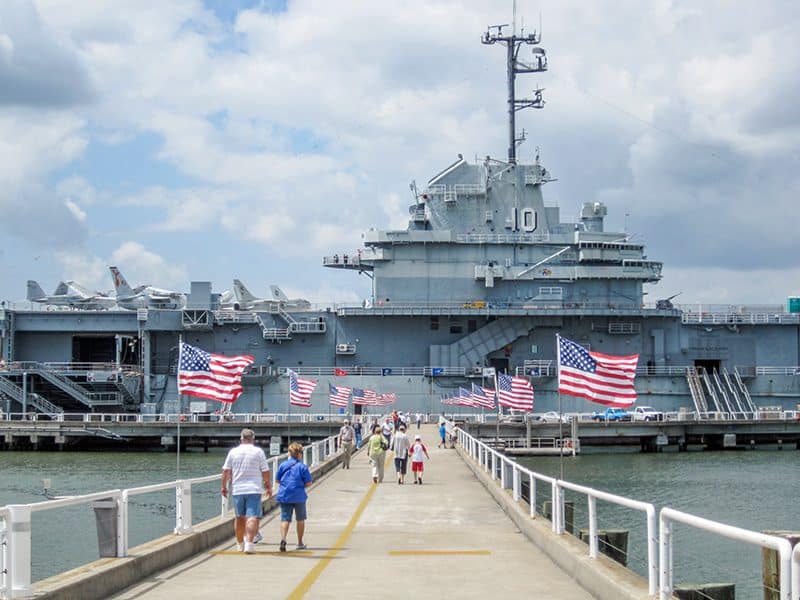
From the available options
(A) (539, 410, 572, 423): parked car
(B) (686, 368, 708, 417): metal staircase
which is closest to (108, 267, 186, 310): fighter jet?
(A) (539, 410, 572, 423): parked car

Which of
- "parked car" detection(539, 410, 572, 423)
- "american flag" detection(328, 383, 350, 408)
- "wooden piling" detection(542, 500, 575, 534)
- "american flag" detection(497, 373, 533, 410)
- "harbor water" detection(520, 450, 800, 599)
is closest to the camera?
"wooden piling" detection(542, 500, 575, 534)

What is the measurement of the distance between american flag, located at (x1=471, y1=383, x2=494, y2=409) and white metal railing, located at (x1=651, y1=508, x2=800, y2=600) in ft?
138

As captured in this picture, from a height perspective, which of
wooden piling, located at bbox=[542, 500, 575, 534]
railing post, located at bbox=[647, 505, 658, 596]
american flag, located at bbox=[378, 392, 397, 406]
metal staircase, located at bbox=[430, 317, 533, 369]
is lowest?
wooden piling, located at bbox=[542, 500, 575, 534]

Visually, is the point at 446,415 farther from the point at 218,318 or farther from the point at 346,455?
the point at 346,455

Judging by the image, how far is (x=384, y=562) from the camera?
14.0 meters

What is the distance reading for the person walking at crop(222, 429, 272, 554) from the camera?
48.2 feet

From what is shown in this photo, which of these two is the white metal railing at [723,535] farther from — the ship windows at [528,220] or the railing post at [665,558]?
the ship windows at [528,220]

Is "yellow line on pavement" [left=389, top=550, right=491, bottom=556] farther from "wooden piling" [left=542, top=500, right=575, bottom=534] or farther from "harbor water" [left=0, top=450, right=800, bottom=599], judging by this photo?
"harbor water" [left=0, top=450, right=800, bottom=599]

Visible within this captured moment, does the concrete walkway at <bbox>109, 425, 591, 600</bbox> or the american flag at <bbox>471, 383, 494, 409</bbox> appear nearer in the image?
the concrete walkway at <bbox>109, 425, 591, 600</bbox>

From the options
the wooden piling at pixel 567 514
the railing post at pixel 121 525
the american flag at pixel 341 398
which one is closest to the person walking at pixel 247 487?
the railing post at pixel 121 525

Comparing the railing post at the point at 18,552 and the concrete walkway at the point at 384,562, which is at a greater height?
the railing post at the point at 18,552

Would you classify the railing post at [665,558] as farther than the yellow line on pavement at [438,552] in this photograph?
No

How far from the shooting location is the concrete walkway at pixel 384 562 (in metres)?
11.6

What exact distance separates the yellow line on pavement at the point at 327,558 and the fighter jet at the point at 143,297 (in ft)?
146
